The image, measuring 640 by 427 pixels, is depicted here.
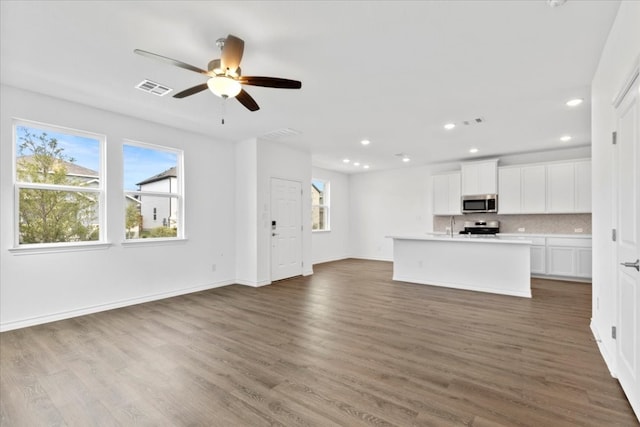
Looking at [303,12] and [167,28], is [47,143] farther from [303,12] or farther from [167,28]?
[303,12]

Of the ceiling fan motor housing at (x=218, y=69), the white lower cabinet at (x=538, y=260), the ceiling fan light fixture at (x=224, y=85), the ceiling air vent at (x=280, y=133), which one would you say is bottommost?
the white lower cabinet at (x=538, y=260)

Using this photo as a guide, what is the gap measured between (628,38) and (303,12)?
2.25 meters

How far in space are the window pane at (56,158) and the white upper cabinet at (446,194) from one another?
7.06 metres

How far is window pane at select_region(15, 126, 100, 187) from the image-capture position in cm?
375

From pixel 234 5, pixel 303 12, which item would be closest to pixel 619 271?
pixel 303 12

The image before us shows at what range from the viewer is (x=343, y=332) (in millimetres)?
3436

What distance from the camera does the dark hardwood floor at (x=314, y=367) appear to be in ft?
6.61

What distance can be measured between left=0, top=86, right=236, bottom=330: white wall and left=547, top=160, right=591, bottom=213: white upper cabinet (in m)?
6.51

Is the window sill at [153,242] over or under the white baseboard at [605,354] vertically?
over

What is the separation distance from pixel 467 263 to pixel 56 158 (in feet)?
21.1

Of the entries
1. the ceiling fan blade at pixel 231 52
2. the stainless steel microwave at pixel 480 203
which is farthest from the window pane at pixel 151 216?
the stainless steel microwave at pixel 480 203

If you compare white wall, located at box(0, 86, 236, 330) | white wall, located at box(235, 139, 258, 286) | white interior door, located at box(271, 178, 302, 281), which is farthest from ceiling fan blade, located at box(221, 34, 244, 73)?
white interior door, located at box(271, 178, 302, 281)

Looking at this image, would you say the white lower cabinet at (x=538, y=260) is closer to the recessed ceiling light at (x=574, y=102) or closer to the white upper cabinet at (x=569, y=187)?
the white upper cabinet at (x=569, y=187)

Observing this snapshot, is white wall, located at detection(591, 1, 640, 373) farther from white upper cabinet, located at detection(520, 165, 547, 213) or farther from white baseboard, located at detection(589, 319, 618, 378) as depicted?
white upper cabinet, located at detection(520, 165, 547, 213)
